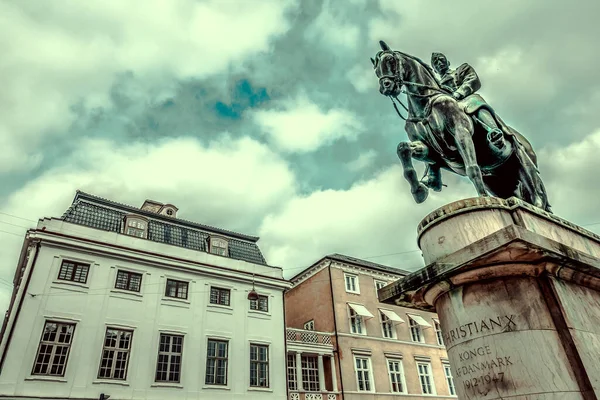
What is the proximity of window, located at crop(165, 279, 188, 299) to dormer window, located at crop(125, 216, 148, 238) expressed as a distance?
354cm

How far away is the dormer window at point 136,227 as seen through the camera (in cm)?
2405

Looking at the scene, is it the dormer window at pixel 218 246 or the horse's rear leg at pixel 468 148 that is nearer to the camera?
the horse's rear leg at pixel 468 148

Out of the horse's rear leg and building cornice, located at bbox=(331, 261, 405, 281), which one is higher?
building cornice, located at bbox=(331, 261, 405, 281)

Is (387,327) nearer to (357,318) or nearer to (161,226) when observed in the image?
(357,318)

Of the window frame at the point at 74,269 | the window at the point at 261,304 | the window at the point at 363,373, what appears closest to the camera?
the window frame at the point at 74,269

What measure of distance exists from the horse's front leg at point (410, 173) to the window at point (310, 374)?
23107 mm

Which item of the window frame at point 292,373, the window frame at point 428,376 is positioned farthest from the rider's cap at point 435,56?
the window frame at point 428,376

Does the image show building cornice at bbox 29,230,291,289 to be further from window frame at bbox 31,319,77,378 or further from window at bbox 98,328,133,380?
window at bbox 98,328,133,380

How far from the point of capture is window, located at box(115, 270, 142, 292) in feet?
70.4

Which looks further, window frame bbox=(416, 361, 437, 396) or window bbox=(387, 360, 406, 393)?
window frame bbox=(416, 361, 437, 396)

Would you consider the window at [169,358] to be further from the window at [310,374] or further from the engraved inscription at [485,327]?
the engraved inscription at [485,327]

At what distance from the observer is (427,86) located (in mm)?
6801

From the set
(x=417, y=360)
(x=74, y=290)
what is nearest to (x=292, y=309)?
(x=417, y=360)

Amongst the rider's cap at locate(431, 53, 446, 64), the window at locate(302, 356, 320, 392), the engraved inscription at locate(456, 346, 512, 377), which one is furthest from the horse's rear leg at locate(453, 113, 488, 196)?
the window at locate(302, 356, 320, 392)
